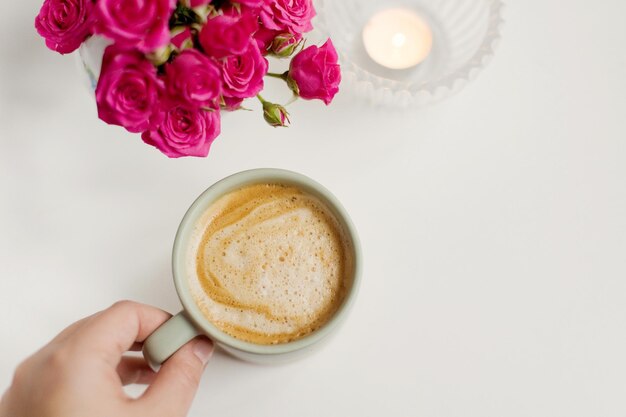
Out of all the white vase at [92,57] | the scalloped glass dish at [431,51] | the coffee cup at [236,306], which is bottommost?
the coffee cup at [236,306]

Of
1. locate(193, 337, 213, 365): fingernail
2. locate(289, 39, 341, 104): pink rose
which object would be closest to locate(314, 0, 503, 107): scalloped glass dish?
locate(289, 39, 341, 104): pink rose

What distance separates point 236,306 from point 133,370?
0.16 m

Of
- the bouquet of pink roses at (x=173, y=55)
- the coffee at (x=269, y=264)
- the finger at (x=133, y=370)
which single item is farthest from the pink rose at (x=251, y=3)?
the finger at (x=133, y=370)

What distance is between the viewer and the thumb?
0.68 metres

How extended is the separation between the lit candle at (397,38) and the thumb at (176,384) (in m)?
0.48

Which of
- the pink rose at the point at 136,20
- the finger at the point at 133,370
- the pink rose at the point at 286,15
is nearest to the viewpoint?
the pink rose at the point at 136,20

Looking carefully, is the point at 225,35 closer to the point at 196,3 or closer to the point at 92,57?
the point at 196,3

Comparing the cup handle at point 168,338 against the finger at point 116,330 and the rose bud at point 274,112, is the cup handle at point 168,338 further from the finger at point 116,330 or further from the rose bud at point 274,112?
the rose bud at point 274,112

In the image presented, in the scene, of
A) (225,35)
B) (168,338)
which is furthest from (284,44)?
(168,338)

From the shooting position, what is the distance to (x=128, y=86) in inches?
24.4

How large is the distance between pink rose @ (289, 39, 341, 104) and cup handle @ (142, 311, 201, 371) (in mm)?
280

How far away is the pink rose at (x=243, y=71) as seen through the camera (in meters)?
0.65

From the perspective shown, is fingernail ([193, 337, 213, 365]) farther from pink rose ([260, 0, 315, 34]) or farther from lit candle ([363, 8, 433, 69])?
lit candle ([363, 8, 433, 69])

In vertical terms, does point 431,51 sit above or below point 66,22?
above
